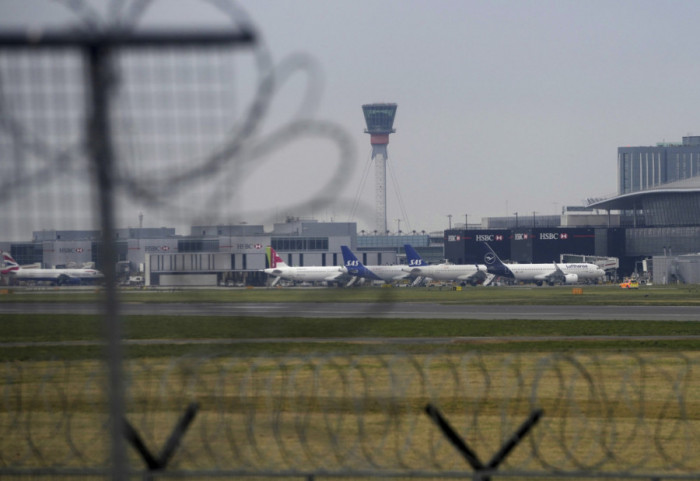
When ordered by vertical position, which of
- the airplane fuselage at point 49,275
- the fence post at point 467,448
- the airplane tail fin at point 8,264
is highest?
the airplane tail fin at point 8,264

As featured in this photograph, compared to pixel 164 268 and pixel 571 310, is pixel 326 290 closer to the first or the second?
pixel 164 268

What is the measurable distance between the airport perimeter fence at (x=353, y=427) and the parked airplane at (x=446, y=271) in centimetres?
7693

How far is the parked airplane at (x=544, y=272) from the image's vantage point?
97438 millimetres

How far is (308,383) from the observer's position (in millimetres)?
17688

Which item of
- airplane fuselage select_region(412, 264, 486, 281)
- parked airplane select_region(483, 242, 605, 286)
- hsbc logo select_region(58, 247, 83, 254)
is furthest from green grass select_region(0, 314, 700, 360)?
parked airplane select_region(483, 242, 605, 286)

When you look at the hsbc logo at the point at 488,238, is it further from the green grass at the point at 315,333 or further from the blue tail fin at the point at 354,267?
the blue tail fin at the point at 354,267

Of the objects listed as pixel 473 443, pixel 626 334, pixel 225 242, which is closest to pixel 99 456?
pixel 473 443

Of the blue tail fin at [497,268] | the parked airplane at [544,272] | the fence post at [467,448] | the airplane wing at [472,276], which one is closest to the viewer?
the fence post at [467,448]

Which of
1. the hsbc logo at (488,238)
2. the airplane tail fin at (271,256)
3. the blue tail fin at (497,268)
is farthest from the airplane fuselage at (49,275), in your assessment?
the hsbc logo at (488,238)

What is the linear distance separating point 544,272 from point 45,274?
96.0 metres

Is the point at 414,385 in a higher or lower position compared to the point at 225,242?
lower

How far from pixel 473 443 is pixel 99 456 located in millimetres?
5363

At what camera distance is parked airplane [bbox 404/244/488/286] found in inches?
3767

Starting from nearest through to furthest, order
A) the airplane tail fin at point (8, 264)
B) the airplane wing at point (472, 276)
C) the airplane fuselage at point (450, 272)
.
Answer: the airplane tail fin at point (8, 264) → the airplane fuselage at point (450, 272) → the airplane wing at point (472, 276)
